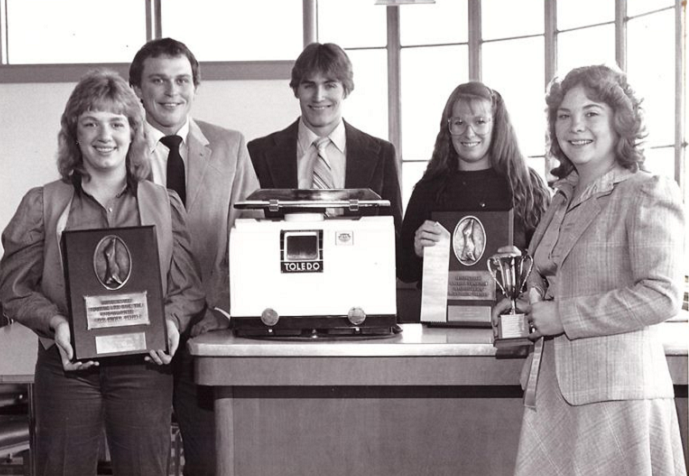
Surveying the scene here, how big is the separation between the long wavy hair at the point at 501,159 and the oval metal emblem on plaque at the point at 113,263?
42.4 inches

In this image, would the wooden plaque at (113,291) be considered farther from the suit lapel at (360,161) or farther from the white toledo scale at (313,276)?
the suit lapel at (360,161)

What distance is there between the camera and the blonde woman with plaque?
7.46 ft

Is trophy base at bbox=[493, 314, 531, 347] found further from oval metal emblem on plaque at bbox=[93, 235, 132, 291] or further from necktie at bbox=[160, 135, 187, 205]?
necktie at bbox=[160, 135, 187, 205]

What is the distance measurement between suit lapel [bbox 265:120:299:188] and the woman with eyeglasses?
46 cm

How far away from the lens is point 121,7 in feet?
24.1

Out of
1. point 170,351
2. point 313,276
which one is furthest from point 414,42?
point 170,351

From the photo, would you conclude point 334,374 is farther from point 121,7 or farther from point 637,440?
point 121,7

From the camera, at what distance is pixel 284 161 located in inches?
127

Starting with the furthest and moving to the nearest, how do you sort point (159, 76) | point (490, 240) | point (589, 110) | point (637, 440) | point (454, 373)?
1. point (159, 76)
2. point (490, 240)
3. point (454, 373)
4. point (589, 110)
5. point (637, 440)

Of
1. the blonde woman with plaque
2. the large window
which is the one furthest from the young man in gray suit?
the large window

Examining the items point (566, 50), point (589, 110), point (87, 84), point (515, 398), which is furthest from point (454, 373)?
point (566, 50)

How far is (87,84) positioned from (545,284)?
122 cm

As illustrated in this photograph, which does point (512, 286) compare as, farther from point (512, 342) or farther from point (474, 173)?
point (474, 173)

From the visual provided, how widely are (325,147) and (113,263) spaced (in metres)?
1.19
